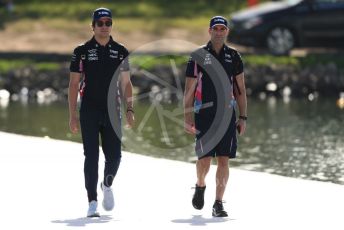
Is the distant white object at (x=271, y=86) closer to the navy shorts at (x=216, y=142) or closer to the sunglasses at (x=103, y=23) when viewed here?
the navy shorts at (x=216, y=142)

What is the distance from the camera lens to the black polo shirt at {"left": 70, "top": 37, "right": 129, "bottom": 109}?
1059 cm

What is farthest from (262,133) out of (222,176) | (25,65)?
(25,65)

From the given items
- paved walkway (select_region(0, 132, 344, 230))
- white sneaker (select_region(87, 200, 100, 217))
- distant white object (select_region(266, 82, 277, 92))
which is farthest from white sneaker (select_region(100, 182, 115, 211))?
distant white object (select_region(266, 82, 277, 92))

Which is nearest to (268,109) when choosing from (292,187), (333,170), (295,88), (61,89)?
(295,88)

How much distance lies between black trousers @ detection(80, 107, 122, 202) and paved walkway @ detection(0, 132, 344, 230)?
30 cm

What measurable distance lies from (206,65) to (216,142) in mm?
644

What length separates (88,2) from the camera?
42875 millimetres

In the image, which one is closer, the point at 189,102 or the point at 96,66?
the point at 96,66

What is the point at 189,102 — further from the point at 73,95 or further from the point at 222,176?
the point at 73,95

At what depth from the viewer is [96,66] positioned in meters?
10.6

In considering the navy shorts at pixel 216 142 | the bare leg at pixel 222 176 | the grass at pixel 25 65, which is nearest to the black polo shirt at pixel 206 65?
the navy shorts at pixel 216 142

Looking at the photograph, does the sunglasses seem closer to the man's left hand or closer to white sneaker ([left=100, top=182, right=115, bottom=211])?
the man's left hand

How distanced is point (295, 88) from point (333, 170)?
678 inches

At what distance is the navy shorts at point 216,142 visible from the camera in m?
10.7
